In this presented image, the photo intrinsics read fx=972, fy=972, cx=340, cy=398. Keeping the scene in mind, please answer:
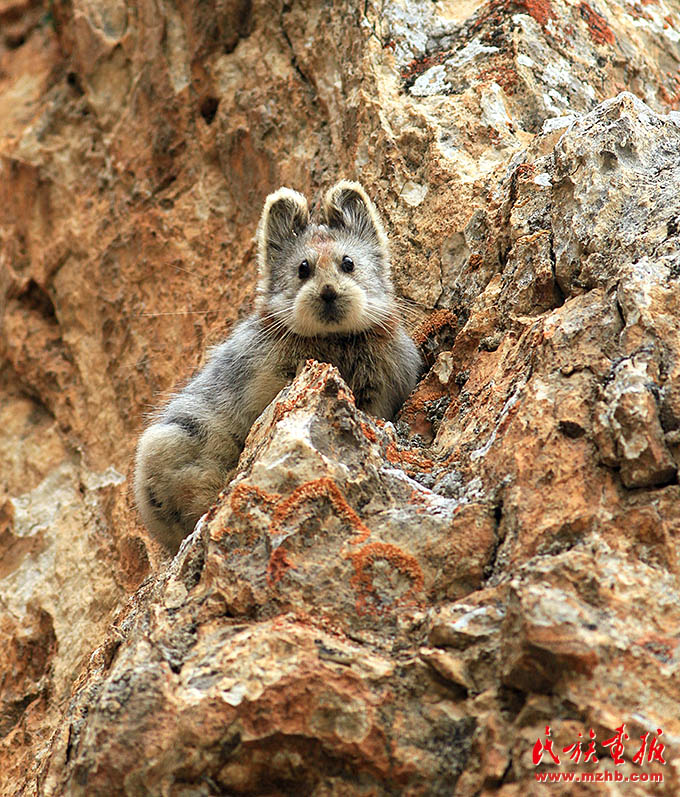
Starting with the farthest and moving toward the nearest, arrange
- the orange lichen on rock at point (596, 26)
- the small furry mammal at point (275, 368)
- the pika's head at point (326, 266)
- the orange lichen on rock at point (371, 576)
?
the orange lichen on rock at point (596, 26) → the pika's head at point (326, 266) → the small furry mammal at point (275, 368) → the orange lichen on rock at point (371, 576)

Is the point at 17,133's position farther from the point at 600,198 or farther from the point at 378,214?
the point at 600,198

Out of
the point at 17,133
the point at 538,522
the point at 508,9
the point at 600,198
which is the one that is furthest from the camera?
the point at 17,133

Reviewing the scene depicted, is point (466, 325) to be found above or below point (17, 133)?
below

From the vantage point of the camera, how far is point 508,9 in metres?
8.04

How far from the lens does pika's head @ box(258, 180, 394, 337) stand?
254 inches

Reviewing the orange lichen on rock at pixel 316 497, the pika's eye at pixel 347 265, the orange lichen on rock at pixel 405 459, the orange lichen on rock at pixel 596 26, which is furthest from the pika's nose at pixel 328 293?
the orange lichen on rock at pixel 596 26

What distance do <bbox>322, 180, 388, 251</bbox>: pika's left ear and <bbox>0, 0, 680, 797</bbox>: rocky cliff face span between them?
0.29 meters

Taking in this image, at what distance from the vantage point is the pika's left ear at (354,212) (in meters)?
7.09

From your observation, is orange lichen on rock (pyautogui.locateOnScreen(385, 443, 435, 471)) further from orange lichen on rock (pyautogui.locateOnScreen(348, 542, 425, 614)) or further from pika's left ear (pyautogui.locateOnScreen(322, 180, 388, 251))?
pika's left ear (pyautogui.locateOnScreen(322, 180, 388, 251))

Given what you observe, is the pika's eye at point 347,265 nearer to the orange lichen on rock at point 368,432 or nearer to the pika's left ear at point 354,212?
the pika's left ear at point 354,212

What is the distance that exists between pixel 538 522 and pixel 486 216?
3.05m

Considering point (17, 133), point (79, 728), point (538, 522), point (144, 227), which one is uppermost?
point (17, 133)

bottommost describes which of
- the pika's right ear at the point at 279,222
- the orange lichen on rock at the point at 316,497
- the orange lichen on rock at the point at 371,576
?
the orange lichen on rock at the point at 371,576

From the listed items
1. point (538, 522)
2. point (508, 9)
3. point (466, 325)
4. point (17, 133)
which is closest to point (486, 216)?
point (466, 325)
